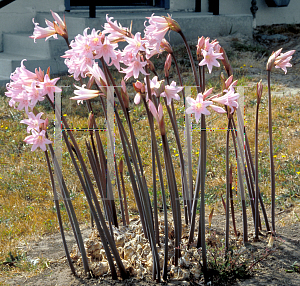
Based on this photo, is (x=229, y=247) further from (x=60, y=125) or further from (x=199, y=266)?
(x=60, y=125)

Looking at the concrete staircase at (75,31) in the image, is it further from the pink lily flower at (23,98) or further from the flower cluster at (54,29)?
the pink lily flower at (23,98)

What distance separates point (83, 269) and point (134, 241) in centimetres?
32

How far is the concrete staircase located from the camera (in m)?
6.77

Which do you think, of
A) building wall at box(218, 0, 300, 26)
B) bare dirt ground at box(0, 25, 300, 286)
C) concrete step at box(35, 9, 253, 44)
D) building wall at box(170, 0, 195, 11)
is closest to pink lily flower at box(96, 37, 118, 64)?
bare dirt ground at box(0, 25, 300, 286)

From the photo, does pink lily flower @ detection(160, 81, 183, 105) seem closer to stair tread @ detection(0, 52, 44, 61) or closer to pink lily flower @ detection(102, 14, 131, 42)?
pink lily flower @ detection(102, 14, 131, 42)

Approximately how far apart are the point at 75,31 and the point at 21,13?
3.94 ft

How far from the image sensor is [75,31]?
744 centimetres

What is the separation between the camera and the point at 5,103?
5.62 meters

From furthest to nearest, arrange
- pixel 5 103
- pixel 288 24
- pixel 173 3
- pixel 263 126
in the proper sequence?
pixel 288 24 < pixel 173 3 < pixel 5 103 < pixel 263 126

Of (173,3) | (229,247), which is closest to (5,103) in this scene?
(229,247)

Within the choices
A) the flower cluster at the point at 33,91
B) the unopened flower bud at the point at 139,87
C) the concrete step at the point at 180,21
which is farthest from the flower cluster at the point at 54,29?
the concrete step at the point at 180,21

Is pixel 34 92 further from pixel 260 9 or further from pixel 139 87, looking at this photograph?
pixel 260 9

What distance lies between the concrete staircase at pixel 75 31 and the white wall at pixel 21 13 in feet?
0.47

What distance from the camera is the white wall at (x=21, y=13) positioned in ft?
24.7
